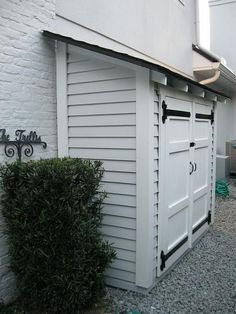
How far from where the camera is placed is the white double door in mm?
3824

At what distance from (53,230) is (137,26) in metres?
3.96

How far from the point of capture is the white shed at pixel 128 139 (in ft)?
11.2

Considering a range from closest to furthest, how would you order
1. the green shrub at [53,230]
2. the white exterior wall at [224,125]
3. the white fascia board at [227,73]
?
the green shrub at [53,230]
the white fascia board at [227,73]
the white exterior wall at [224,125]

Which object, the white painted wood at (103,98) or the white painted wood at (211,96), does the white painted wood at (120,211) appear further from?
the white painted wood at (211,96)

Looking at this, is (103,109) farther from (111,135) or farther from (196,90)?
(196,90)

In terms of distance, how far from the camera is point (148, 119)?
11.1 feet

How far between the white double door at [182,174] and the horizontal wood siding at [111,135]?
0.38 meters

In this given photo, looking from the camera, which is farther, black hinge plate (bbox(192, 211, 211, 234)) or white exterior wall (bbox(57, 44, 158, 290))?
black hinge plate (bbox(192, 211, 211, 234))

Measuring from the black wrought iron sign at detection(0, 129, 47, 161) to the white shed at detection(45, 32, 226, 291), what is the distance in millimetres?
369

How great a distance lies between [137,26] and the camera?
18.5 ft

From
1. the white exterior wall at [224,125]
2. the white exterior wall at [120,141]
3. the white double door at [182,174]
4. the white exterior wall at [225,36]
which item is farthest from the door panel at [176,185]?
the white exterior wall at [225,36]

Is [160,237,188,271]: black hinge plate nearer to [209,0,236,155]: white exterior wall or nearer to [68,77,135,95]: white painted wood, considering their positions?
[68,77,135,95]: white painted wood

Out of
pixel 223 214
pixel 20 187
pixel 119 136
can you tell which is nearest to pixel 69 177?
pixel 20 187

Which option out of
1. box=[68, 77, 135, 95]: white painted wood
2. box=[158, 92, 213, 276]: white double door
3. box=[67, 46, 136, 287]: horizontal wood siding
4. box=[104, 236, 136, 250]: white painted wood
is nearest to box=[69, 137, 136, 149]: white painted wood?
box=[67, 46, 136, 287]: horizontal wood siding
